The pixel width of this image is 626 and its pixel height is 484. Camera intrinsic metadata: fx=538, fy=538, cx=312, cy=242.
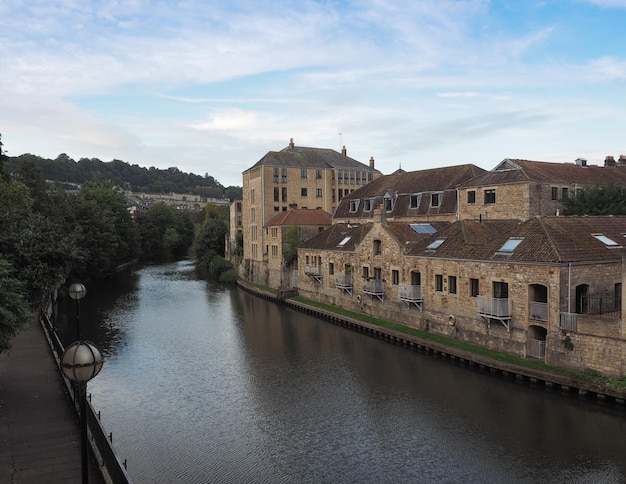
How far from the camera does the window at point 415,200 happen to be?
41.9 m

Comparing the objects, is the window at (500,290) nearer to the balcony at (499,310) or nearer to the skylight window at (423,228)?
the balcony at (499,310)

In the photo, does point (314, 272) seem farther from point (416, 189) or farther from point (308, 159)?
point (308, 159)

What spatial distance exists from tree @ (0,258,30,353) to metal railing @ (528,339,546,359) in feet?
60.6

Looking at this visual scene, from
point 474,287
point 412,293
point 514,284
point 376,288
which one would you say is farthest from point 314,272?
point 514,284

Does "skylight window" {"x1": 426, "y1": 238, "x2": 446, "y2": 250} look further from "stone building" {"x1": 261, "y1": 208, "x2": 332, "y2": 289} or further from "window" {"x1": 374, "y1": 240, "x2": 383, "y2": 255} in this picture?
"stone building" {"x1": 261, "y1": 208, "x2": 332, "y2": 289}

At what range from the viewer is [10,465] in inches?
463

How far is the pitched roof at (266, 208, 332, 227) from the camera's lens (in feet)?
162

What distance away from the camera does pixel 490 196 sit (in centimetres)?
3481

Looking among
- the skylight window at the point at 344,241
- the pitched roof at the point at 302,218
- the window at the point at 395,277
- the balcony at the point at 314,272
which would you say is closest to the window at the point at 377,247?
the window at the point at 395,277

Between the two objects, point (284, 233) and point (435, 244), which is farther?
point (284, 233)

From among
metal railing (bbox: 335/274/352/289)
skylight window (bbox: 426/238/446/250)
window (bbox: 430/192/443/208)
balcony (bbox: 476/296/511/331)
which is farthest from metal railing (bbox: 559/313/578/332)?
window (bbox: 430/192/443/208)

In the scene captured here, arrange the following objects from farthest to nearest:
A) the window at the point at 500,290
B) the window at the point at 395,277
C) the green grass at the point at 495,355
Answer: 1. the window at the point at 395,277
2. the window at the point at 500,290
3. the green grass at the point at 495,355

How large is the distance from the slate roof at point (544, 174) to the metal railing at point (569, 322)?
44.3 feet

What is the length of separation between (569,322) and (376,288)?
535 inches
